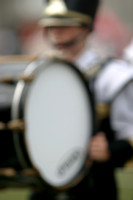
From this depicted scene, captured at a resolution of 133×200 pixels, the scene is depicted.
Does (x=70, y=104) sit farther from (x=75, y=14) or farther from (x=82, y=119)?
(x=75, y=14)

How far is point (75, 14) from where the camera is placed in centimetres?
309

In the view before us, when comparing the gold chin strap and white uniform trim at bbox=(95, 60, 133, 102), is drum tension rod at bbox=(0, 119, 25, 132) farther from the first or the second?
the gold chin strap

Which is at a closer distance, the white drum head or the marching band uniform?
the white drum head

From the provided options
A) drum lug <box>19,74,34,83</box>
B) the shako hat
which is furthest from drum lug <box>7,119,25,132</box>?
the shako hat

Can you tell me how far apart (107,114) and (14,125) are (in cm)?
52

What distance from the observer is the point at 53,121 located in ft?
9.29

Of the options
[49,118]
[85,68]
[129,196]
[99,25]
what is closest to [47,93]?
[49,118]

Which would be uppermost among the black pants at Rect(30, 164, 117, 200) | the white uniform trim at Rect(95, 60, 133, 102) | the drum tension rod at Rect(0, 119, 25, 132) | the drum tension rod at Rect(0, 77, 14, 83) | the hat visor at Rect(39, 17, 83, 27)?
the hat visor at Rect(39, 17, 83, 27)

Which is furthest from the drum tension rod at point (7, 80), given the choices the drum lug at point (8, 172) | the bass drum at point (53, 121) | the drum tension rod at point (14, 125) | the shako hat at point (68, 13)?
the shako hat at point (68, 13)

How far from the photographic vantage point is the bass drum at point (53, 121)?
2.64m

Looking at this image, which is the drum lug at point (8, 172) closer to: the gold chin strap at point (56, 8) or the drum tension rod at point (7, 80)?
the drum tension rod at point (7, 80)

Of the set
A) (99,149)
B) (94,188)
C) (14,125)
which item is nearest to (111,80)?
(99,149)

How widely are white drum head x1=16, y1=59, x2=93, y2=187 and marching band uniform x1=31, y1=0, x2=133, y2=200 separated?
0.06m

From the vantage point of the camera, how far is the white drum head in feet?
8.86
